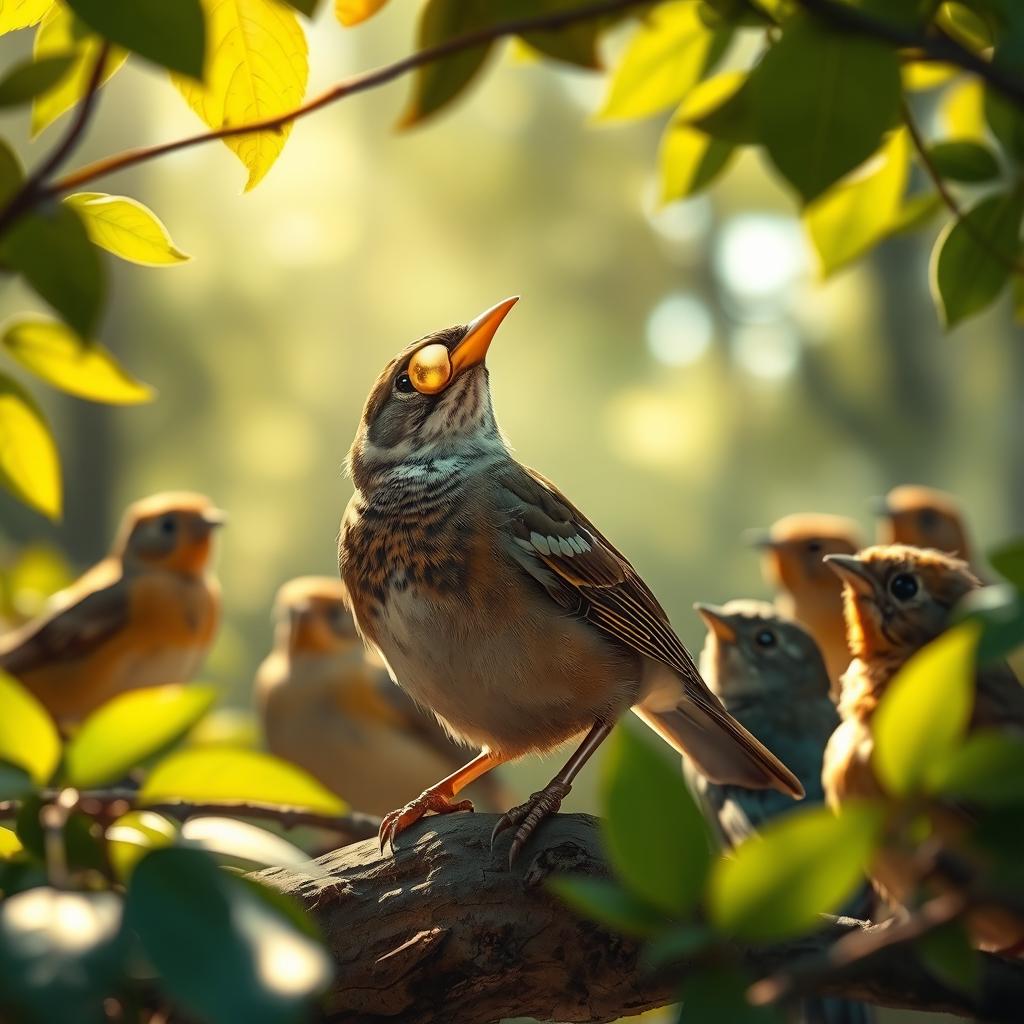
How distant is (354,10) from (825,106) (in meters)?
0.42

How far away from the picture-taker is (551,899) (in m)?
1.55

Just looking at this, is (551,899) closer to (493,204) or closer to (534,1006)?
(534,1006)

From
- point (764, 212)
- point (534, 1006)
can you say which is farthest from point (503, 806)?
point (764, 212)

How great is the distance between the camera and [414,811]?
182cm

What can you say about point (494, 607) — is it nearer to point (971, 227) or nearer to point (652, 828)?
point (971, 227)

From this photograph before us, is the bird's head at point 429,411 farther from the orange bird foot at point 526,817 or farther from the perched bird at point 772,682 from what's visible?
the perched bird at point 772,682

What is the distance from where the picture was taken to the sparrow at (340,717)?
3.94 meters

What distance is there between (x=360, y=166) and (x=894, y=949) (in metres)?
10.7

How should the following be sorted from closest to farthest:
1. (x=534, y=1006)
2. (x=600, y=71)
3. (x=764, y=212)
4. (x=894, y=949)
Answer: (x=894, y=949) → (x=600, y=71) → (x=534, y=1006) → (x=764, y=212)

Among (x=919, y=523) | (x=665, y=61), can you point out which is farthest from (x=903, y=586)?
(x=919, y=523)

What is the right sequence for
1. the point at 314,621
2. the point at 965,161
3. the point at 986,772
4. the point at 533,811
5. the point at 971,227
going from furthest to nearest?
the point at 314,621 < the point at 533,811 < the point at 965,161 < the point at 971,227 < the point at 986,772

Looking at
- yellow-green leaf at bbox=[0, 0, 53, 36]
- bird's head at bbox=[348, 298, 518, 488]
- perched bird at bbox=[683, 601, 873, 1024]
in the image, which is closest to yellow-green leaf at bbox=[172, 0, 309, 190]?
yellow-green leaf at bbox=[0, 0, 53, 36]

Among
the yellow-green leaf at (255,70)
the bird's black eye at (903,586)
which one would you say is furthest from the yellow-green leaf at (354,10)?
the bird's black eye at (903,586)

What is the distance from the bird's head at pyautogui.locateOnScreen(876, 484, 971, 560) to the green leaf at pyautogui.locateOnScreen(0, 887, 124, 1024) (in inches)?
136
